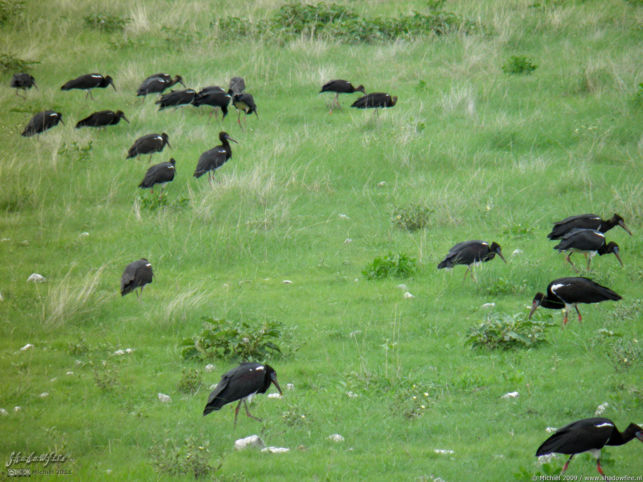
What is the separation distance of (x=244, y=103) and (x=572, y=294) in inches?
390

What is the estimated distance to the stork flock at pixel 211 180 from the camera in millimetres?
5539

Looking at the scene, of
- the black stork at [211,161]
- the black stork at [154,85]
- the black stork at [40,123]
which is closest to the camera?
the black stork at [211,161]

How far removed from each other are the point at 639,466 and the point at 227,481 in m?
3.27

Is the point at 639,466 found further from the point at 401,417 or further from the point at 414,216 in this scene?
the point at 414,216

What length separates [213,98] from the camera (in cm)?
1617

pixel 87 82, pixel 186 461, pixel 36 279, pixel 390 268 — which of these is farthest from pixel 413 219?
pixel 87 82

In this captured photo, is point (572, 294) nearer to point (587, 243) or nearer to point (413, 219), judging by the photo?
point (587, 243)

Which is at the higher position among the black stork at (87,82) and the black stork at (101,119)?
the black stork at (87,82)

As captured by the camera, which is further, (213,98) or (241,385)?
(213,98)

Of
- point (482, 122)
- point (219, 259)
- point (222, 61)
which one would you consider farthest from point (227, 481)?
point (222, 61)

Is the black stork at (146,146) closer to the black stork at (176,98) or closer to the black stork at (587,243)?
the black stork at (176,98)

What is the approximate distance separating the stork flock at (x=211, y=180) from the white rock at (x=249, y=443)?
41 centimetres

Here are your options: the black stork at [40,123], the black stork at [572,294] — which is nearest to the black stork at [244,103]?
the black stork at [40,123]

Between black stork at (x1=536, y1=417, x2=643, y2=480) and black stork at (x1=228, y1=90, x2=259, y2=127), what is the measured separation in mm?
12103
